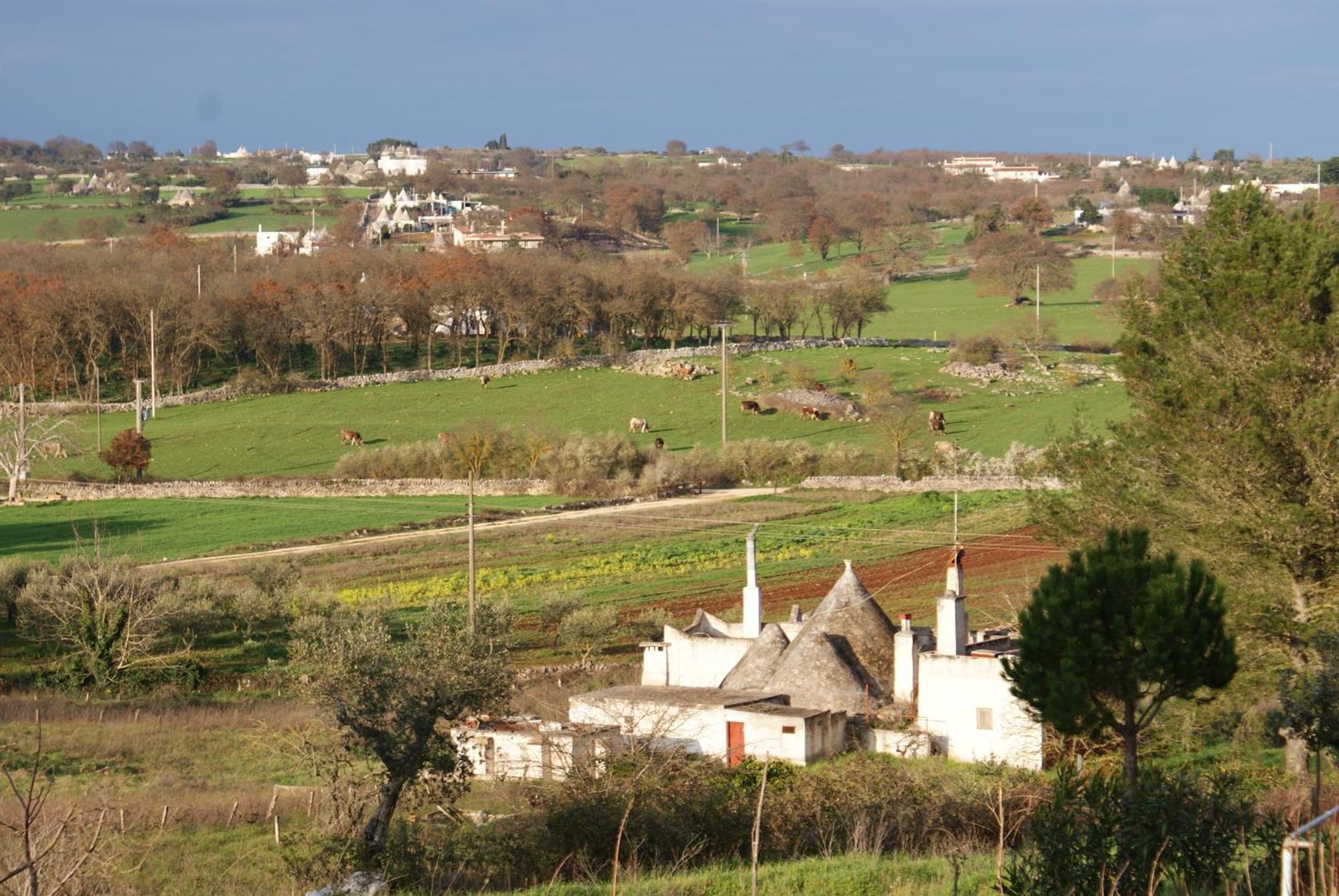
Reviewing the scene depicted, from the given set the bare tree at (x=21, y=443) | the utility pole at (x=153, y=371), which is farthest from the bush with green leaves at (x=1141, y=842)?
the utility pole at (x=153, y=371)

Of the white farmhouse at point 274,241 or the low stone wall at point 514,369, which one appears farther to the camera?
the white farmhouse at point 274,241

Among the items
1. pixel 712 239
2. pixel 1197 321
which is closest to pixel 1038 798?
pixel 1197 321

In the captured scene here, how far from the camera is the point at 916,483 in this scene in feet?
175

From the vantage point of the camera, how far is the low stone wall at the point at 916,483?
5225 centimetres

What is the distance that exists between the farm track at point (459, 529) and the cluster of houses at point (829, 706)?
19276 mm

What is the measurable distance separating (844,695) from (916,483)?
2979 centimetres

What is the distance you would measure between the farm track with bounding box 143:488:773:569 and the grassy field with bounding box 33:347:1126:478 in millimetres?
8026

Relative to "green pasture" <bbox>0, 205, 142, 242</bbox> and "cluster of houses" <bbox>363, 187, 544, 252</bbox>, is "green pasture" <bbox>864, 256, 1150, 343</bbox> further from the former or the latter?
"green pasture" <bbox>0, 205, 142, 242</bbox>

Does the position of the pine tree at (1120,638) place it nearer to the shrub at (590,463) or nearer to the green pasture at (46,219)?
the shrub at (590,463)

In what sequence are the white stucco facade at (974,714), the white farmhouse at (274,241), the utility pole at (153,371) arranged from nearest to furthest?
the white stucco facade at (974,714)
the utility pole at (153,371)
the white farmhouse at (274,241)

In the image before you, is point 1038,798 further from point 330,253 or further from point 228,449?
point 330,253

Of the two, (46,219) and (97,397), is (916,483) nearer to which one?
(97,397)

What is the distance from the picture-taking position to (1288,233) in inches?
865

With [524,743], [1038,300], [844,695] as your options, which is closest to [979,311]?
[1038,300]
